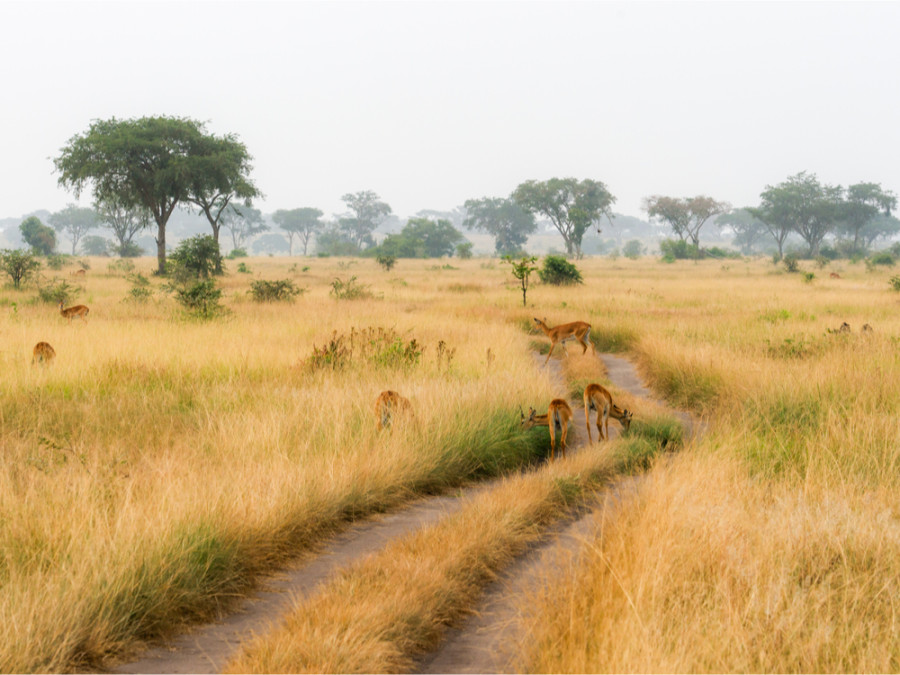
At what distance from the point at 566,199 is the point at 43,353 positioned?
6796 cm

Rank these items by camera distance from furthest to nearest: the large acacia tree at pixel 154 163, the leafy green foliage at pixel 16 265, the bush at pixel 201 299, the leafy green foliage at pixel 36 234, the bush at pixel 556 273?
the leafy green foliage at pixel 36 234, the large acacia tree at pixel 154 163, the bush at pixel 556 273, the leafy green foliage at pixel 16 265, the bush at pixel 201 299

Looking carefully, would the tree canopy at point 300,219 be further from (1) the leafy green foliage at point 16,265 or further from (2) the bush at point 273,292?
(2) the bush at point 273,292

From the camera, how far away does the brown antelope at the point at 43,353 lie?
1050cm

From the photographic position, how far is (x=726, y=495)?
18.1 feet

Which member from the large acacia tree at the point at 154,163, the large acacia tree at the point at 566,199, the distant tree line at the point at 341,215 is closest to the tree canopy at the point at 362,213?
the distant tree line at the point at 341,215

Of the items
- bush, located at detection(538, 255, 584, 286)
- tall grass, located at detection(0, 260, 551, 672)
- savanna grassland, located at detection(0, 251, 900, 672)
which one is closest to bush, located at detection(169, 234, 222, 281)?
tall grass, located at detection(0, 260, 551, 672)

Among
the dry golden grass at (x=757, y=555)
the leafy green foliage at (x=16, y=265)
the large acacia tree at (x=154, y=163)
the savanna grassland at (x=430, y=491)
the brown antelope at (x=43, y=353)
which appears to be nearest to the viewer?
the dry golden grass at (x=757, y=555)

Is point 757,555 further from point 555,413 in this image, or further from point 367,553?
point 555,413

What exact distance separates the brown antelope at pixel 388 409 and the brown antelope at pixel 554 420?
147 centimetres

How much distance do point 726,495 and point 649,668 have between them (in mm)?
2632

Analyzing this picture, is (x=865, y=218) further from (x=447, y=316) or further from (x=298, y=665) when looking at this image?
(x=298, y=665)

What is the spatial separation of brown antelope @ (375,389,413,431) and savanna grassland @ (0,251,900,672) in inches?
8.6

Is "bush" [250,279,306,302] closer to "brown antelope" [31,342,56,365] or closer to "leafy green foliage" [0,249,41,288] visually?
"leafy green foliage" [0,249,41,288]

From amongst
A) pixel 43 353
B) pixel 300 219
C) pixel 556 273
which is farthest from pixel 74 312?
pixel 300 219
